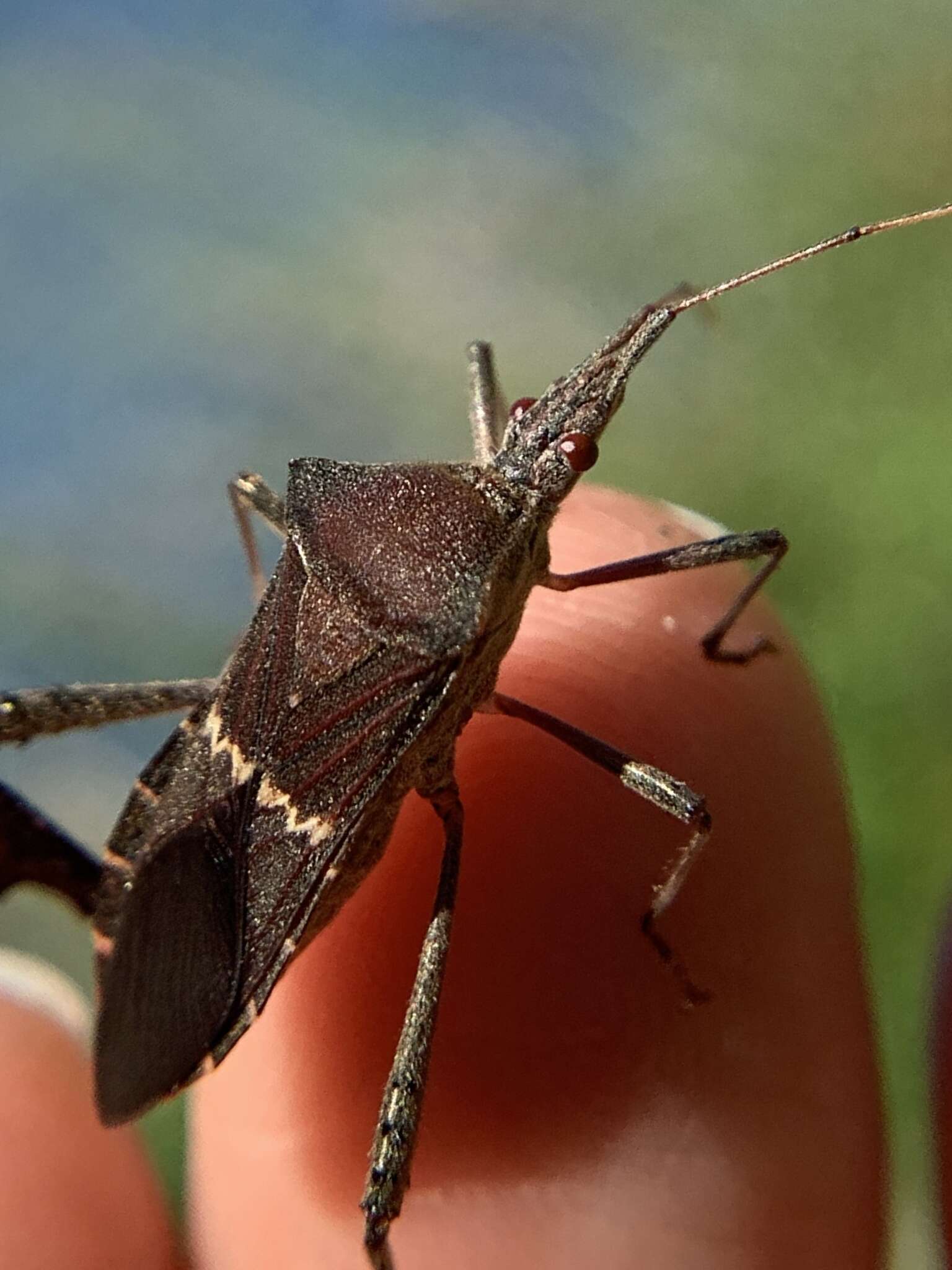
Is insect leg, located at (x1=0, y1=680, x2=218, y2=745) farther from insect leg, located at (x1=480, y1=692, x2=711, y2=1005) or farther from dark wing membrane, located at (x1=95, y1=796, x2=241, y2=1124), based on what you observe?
insect leg, located at (x1=480, y1=692, x2=711, y2=1005)

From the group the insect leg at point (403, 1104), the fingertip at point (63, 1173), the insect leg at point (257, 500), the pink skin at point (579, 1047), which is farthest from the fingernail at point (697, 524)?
the fingertip at point (63, 1173)

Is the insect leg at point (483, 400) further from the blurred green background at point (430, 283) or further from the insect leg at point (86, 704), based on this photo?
the blurred green background at point (430, 283)

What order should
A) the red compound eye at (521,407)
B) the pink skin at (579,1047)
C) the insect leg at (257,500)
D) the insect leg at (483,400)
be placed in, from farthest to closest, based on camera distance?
1. the insect leg at (483,400)
2. the insect leg at (257,500)
3. the red compound eye at (521,407)
4. the pink skin at (579,1047)

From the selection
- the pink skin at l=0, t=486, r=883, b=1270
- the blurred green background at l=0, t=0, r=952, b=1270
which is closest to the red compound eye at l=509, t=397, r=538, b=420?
the pink skin at l=0, t=486, r=883, b=1270

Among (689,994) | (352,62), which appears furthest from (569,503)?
(352,62)

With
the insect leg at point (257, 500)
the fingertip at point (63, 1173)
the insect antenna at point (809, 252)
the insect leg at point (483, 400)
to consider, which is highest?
the insect antenna at point (809, 252)

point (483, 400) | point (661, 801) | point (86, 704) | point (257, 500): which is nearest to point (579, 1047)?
point (661, 801)

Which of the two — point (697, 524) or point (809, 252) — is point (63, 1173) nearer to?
point (697, 524)
